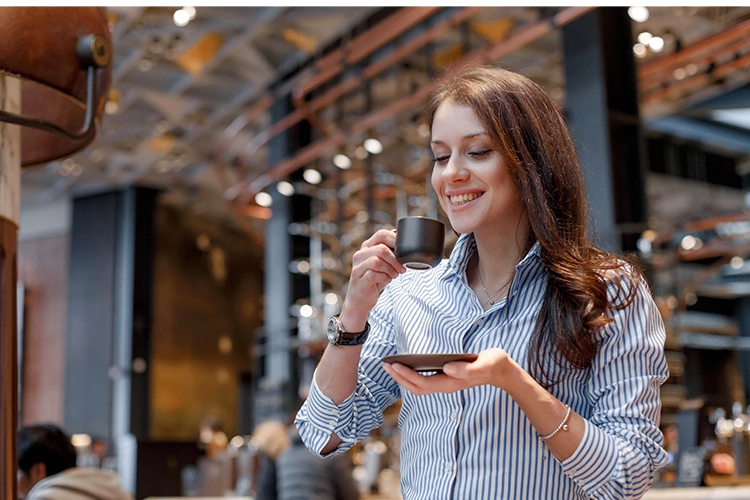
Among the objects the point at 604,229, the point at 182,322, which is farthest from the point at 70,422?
the point at 604,229

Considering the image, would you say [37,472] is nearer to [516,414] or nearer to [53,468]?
[53,468]

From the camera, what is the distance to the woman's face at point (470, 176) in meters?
1.21

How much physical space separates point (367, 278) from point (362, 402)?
217 millimetres

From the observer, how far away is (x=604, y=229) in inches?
243

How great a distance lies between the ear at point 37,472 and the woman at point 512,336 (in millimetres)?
1855

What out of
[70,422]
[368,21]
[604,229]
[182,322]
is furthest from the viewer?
[182,322]

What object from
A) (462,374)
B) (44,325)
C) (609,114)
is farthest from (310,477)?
(44,325)

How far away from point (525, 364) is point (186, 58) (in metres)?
10.1

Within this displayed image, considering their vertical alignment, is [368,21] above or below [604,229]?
above

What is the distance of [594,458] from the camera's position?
3.58 feet

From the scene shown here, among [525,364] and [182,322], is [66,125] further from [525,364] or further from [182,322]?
[182,322]

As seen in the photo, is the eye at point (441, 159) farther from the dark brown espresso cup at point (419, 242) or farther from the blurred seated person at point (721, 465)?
the blurred seated person at point (721, 465)

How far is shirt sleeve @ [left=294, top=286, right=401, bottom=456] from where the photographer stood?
1325 mm

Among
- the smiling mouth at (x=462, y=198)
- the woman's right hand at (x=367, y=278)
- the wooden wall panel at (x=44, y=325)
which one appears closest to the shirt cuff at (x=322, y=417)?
the woman's right hand at (x=367, y=278)
